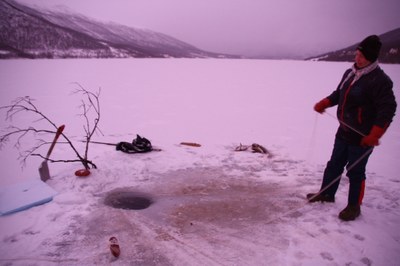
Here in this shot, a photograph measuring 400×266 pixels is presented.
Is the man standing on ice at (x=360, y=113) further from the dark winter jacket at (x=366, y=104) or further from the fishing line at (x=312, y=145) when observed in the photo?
the fishing line at (x=312, y=145)

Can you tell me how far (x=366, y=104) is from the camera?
2996 millimetres

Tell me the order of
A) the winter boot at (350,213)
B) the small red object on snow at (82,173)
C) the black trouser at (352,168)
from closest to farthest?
1. the black trouser at (352,168)
2. the winter boot at (350,213)
3. the small red object on snow at (82,173)

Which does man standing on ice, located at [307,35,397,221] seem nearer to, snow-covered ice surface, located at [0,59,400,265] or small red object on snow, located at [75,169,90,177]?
snow-covered ice surface, located at [0,59,400,265]

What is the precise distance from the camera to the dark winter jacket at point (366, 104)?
2.81m

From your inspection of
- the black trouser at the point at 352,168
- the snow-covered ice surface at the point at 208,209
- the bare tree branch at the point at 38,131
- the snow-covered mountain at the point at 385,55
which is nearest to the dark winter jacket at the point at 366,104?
the black trouser at the point at 352,168

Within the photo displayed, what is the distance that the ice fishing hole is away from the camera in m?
3.73

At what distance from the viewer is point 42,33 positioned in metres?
97.2

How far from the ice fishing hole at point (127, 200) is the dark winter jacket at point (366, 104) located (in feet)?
8.52

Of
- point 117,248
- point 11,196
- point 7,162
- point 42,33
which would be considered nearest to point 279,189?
point 117,248

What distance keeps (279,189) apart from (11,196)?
364cm

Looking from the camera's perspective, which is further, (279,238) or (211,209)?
(211,209)

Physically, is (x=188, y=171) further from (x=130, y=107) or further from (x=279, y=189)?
(x=130, y=107)

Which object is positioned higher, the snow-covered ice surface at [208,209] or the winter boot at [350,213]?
the winter boot at [350,213]

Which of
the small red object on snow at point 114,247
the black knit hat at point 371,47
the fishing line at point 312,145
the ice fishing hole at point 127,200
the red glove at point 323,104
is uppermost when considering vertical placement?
the black knit hat at point 371,47
